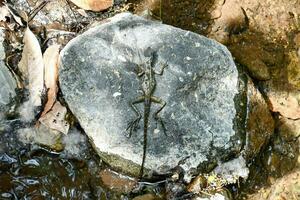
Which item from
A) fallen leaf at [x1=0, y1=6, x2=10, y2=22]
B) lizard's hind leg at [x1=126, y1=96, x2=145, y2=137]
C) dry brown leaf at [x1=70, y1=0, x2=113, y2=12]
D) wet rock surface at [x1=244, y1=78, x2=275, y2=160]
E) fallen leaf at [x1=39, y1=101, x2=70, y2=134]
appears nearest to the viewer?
lizard's hind leg at [x1=126, y1=96, x2=145, y2=137]

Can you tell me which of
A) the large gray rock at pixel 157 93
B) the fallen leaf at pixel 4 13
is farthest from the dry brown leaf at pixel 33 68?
the fallen leaf at pixel 4 13

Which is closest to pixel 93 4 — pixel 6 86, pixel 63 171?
pixel 6 86

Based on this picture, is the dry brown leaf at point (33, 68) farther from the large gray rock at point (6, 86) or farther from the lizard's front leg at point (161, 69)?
the lizard's front leg at point (161, 69)

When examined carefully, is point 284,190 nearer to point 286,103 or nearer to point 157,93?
point 286,103

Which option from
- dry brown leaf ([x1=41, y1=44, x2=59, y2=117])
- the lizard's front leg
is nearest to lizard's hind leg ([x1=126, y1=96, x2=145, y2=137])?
the lizard's front leg

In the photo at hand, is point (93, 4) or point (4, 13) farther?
point (93, 4)

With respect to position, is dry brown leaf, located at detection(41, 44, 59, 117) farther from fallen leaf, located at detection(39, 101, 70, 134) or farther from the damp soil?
the damp soil

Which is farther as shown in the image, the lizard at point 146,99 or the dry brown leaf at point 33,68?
the dry brown leaf at point 33,68
